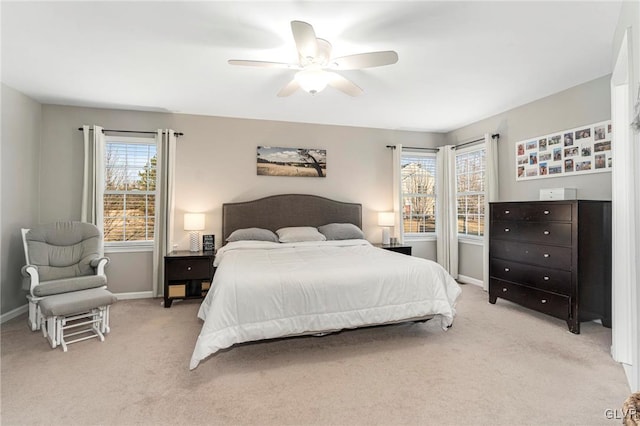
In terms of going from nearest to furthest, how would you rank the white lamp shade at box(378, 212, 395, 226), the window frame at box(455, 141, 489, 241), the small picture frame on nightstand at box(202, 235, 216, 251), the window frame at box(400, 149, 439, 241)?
the small picture frame on nightstand at box(202, 235, 216, 251) < the window frame at box(455, 141, 489, 241) < the white lamp shade at box(378, 212, 395, 226) < the window frame at box(400, 149, 439, 241)

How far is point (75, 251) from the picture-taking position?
3.61 m

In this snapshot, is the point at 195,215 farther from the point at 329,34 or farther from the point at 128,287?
the point at 329,34

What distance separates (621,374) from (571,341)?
0.58 meters

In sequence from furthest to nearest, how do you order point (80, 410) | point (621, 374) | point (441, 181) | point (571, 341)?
point (441, 181)
point (571, 341)
point (621, 374)
point (80, 410)

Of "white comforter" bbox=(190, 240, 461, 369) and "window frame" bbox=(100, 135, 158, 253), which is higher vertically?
"window frame" bbox=(100, 135, 158, 253)

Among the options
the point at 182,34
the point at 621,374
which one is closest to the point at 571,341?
the point at 621,374

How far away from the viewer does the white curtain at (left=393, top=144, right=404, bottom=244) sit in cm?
532

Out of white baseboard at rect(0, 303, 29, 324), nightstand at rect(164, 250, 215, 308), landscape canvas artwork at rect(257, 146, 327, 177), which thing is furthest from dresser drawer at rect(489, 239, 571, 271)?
white baseboard at rect(0, 303, 29, 324)

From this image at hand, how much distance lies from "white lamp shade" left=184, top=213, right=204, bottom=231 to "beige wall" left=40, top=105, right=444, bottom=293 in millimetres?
339

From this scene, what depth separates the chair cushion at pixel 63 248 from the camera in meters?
3.36

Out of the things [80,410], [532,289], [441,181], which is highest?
[441,181]

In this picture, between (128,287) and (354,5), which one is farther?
(128,287)

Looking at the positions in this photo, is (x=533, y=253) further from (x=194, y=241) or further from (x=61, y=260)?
(x=61, y=260)

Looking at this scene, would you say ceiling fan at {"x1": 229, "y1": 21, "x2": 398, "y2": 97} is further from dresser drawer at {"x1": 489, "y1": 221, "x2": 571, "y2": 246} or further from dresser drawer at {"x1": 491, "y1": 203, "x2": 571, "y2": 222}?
dresser drawer at {"x1": 489, "y1": 221, "x2": 571, "y2": 246}
